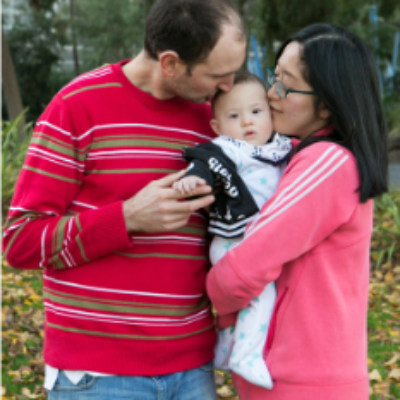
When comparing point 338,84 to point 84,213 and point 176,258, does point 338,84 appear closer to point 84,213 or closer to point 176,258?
point 176,258

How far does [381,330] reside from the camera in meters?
5.23

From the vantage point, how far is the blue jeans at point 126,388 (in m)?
1.89

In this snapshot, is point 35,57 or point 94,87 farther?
point 35,57

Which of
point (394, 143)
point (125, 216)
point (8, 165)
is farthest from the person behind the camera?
point (394, 143)

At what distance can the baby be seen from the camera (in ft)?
6.15

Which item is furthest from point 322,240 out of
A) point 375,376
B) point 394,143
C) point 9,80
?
point 9,80

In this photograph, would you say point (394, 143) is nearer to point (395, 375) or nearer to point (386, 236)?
point (386, 236)

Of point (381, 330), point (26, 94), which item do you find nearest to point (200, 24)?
point (381, 330)

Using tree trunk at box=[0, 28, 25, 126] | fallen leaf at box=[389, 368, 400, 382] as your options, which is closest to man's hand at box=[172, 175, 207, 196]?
fallen leaf at box=[389, 368, 400, 382]

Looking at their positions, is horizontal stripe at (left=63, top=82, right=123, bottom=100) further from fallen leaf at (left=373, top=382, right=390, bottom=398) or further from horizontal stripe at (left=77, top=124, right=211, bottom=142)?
fallen leaf at (left=373, top=382, right=390, bottom=398)

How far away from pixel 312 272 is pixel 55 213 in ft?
2.88

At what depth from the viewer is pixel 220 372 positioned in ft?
14.7

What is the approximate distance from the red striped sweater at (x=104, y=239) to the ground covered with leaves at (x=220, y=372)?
7.67 ft

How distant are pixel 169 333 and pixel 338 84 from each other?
3.40 ft
